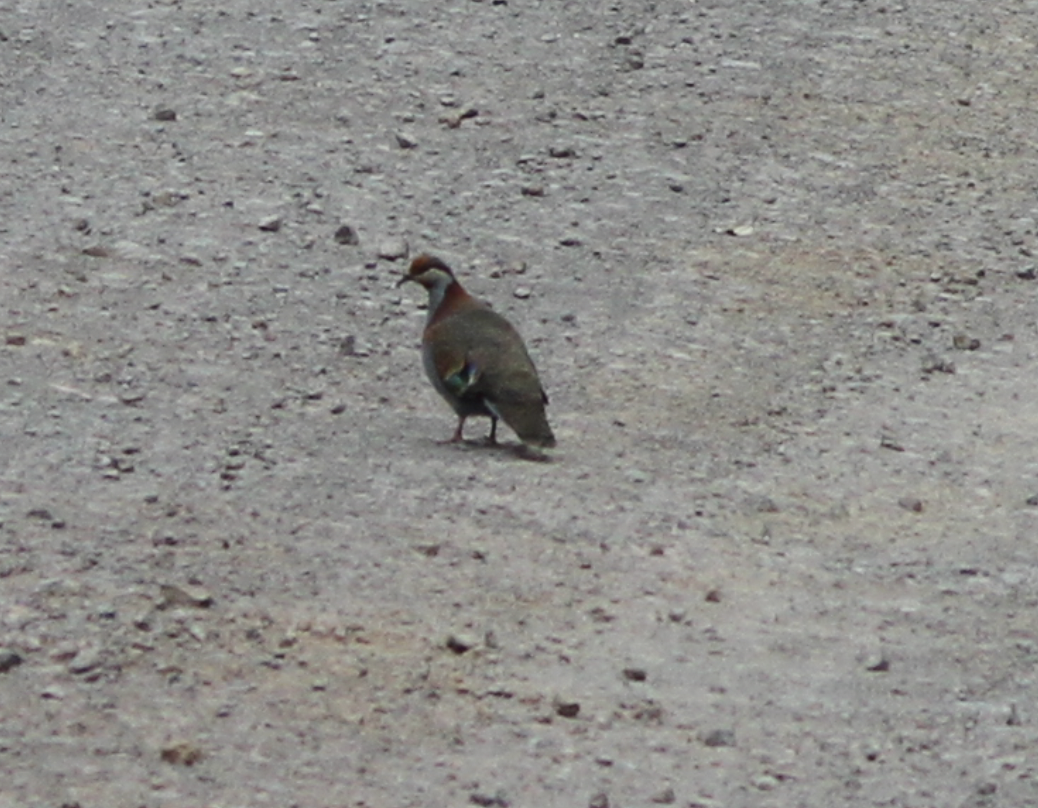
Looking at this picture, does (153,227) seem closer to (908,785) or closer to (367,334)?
(367,334)

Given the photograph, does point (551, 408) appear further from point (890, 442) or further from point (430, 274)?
point (890, 442)

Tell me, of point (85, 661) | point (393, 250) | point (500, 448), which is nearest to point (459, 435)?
point (500, 448)

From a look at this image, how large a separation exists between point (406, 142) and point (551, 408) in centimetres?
298

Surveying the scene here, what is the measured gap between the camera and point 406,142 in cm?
1159

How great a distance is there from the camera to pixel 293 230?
1051 centimetres

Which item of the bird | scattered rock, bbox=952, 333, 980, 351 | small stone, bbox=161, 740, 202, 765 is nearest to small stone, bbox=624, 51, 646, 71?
scattered rock, bbox=952, 333, 980, 351

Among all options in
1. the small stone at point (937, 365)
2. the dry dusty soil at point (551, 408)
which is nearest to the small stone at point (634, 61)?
the dry dusty soil at point (551, 408)

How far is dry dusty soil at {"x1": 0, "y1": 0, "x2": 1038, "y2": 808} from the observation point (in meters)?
6.12

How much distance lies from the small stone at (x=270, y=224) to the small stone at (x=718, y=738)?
189 inches

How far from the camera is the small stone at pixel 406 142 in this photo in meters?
11.6

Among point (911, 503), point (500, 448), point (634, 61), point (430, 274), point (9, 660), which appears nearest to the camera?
point (9, 660)

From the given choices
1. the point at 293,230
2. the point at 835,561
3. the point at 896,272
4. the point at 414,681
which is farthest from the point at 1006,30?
the point at 414,681

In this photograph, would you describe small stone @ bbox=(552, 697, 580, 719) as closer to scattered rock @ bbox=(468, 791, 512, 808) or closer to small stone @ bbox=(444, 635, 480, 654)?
small stone @ bbox=(444, 635, 480, 654)

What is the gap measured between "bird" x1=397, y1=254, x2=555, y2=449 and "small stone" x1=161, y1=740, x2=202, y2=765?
2.70m
